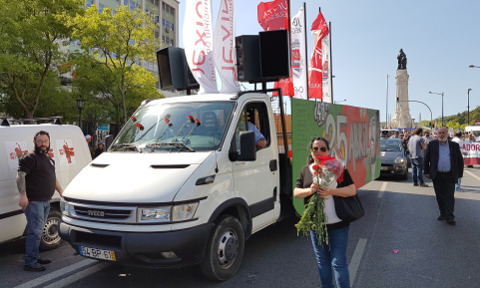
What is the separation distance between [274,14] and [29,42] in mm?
12289

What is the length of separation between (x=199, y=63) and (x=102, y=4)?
4182cm

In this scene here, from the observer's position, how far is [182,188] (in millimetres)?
3555

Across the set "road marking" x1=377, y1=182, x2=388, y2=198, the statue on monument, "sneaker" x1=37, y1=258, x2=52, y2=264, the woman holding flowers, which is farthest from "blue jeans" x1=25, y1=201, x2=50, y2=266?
the statue on monument

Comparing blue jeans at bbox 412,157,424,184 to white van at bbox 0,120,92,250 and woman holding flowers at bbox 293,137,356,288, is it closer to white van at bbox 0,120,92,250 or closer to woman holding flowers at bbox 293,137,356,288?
woman holding flowers at bbox 293,137,356,288

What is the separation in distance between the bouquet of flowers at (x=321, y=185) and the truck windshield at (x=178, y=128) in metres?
1.37

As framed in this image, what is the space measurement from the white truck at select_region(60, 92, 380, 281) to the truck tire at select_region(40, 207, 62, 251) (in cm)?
167

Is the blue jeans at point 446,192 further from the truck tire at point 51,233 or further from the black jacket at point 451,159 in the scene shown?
the truck tire at point 51,233

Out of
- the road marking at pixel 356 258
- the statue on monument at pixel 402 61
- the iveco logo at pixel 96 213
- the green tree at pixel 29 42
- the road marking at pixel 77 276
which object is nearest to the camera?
the iveco logo at pixel 96 213

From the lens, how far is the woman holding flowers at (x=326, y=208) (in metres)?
3.08

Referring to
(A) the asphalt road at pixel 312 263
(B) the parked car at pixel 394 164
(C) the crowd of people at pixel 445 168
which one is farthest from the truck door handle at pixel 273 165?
(B) the parked car at pixel 394 164

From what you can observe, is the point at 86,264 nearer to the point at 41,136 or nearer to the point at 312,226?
the point at 41,136

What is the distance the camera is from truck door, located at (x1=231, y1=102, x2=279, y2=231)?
437 centimetres

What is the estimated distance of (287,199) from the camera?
553cm

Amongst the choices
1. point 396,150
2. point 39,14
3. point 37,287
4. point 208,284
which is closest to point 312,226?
point 208,284
